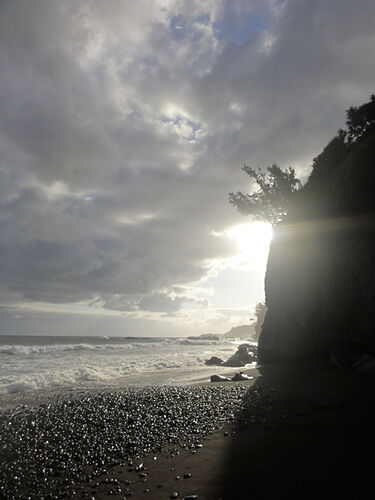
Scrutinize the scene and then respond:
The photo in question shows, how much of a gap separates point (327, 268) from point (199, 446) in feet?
51.5

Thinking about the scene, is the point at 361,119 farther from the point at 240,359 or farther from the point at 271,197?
the point at 240,359

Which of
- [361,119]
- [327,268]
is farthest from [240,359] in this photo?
[361,119]

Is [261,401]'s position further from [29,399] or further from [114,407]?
[29,399]

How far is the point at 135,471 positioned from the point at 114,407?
20.5 ft

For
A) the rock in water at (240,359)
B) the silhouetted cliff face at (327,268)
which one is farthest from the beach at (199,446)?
the rock in water at (240,359)

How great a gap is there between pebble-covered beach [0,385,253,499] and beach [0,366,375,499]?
0.10ft

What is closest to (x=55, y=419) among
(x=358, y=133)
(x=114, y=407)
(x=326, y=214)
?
(x=114, y=407)

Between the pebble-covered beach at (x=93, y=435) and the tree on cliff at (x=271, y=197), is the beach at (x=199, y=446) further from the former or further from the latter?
the tree on cliff at (x=271, y=197)

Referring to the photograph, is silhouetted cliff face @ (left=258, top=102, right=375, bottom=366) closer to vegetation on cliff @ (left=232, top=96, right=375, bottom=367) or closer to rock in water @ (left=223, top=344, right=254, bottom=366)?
vegetation on cliff @ (left=232, top=96, right=375, bottom=367)

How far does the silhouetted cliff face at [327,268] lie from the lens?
55.7ft

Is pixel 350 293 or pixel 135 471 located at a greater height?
pixel 350 293

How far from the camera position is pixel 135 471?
6.59 metres

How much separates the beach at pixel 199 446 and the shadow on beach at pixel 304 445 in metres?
0.02

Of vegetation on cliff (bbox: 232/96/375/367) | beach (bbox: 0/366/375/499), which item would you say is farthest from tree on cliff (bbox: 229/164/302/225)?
beach (bbox: 0/366/375/499)
